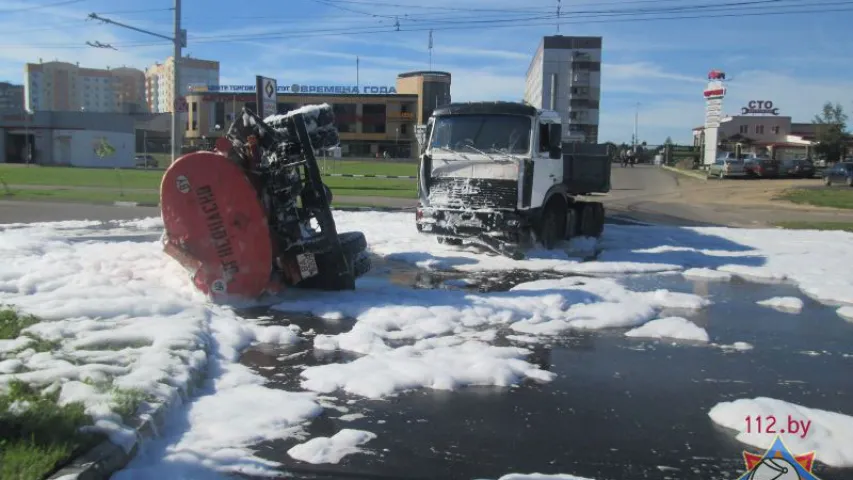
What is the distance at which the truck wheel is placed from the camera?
1430 cm

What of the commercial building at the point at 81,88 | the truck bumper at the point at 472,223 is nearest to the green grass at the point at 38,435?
the truck bumper at the point at 472,223

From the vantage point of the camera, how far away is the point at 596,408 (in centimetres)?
555

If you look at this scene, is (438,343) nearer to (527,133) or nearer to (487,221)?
(487,221)

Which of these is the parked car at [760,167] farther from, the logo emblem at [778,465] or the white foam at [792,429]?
the logo emblem at [778,465]

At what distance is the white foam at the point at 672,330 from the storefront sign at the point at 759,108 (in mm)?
93455

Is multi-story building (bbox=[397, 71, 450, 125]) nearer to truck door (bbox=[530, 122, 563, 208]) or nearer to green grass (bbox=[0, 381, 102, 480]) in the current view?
truck door (bbox=[530, 122, 563, 208])

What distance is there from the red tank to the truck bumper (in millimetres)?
5629

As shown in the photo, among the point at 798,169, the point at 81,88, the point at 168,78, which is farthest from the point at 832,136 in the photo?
the point at 81,88

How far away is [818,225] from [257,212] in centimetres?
1879

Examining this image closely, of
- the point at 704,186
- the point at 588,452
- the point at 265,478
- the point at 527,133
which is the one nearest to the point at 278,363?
the point at 265,478

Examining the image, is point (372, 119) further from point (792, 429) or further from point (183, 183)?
point (792, 429)

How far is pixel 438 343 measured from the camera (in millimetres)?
7246

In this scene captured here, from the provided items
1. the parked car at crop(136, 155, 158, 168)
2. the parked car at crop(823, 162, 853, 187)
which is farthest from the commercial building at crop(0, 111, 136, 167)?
the parked car at crop(823, 162, 853, 187)

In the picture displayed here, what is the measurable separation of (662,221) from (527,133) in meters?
10.7
